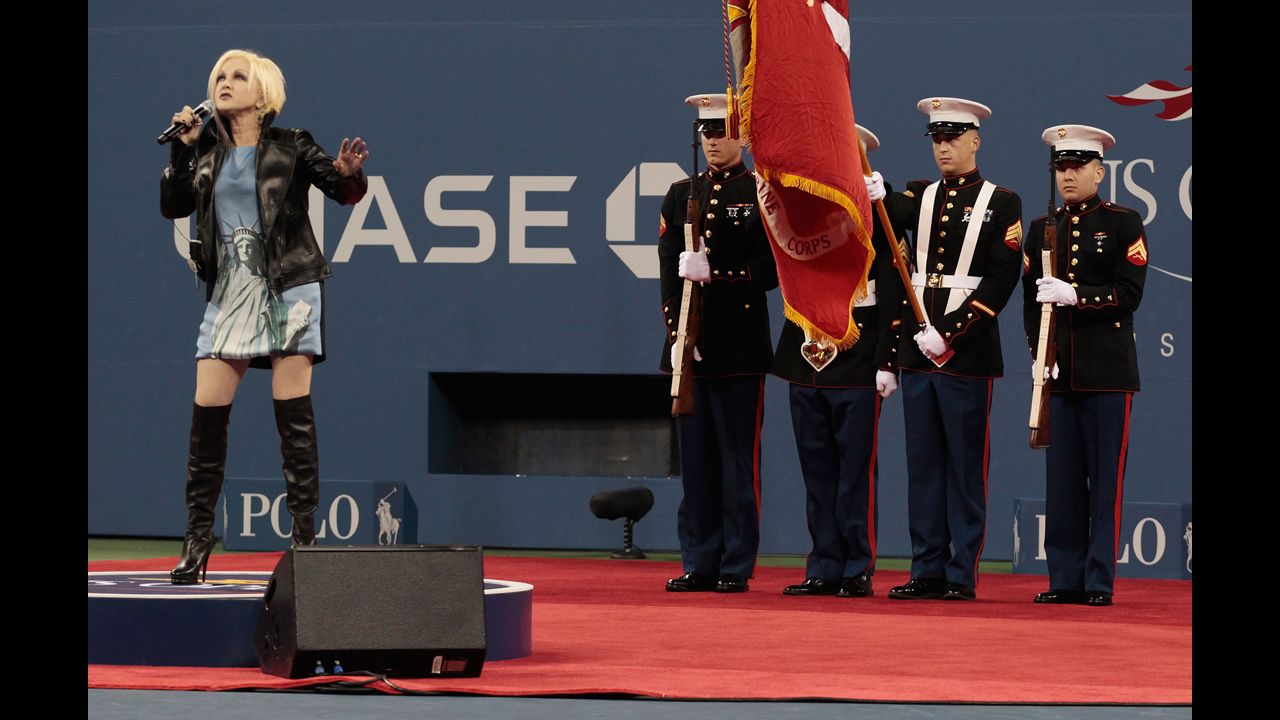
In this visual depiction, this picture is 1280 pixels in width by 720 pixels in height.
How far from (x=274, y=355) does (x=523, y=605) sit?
0.88m

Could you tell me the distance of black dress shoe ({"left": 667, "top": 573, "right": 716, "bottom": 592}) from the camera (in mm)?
6629

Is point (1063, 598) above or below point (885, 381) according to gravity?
below

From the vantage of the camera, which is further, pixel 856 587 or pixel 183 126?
pixel 856 587

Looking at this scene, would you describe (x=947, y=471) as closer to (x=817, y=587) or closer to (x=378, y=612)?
(x=817, y=587)

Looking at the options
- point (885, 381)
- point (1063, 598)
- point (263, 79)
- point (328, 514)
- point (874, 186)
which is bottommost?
point (1063, 598)

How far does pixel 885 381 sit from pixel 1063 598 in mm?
907

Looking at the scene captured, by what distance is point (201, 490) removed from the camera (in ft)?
15.8

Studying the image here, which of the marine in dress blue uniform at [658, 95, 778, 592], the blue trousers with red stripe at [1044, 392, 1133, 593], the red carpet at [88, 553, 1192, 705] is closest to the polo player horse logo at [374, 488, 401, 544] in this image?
the red carpet at [88, 553, 1192, 705]

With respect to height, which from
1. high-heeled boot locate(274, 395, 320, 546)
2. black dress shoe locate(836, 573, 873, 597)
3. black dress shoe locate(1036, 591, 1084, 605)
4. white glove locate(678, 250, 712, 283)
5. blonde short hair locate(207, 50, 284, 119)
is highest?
blonde short hair locate(207, 50, 284, 119)

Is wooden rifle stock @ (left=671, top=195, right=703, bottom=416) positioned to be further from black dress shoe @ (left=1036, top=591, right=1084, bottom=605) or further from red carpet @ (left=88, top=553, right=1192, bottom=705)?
black dress shoe @ (left=1036, top=591, right=1084, bottom=605)

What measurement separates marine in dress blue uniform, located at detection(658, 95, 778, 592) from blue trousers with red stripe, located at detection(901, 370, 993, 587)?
0.54 metres

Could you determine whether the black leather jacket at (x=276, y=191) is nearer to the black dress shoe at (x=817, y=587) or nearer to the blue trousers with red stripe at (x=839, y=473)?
the blue trousers with red stripe at (x=839, y=473)

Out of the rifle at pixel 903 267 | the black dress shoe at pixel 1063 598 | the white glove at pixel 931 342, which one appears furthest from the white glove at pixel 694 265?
the black dress shoe at pixel 1063 598

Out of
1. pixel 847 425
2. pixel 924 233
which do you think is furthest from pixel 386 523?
pixel 924 233
